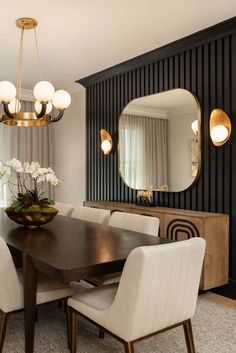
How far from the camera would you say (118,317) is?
1.70 meters

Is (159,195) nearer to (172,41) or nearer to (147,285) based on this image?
(172,41)

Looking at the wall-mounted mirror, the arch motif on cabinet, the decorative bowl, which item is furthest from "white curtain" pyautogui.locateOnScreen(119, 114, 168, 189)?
the decorative bowl

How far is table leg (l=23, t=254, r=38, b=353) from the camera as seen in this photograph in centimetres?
201

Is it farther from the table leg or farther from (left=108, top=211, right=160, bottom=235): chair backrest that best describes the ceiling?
the table leg

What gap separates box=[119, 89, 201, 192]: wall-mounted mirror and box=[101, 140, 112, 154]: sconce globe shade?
0.21m

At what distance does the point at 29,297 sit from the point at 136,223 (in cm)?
110

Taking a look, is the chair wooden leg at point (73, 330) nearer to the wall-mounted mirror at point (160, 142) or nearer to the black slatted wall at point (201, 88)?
the black slatted wall at point (201, 88)

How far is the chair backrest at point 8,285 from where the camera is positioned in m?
2.04

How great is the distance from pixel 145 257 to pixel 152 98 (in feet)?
9.50

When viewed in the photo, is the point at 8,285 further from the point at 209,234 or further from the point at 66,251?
the point at 209,234

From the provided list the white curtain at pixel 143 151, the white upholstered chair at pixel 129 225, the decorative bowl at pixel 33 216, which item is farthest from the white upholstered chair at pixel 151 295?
the white curtain at pixel 143 151

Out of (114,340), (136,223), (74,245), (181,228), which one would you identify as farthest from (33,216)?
(181,228)

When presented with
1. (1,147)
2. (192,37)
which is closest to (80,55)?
(192,37)

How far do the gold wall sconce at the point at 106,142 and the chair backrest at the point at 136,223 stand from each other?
6.27ft
